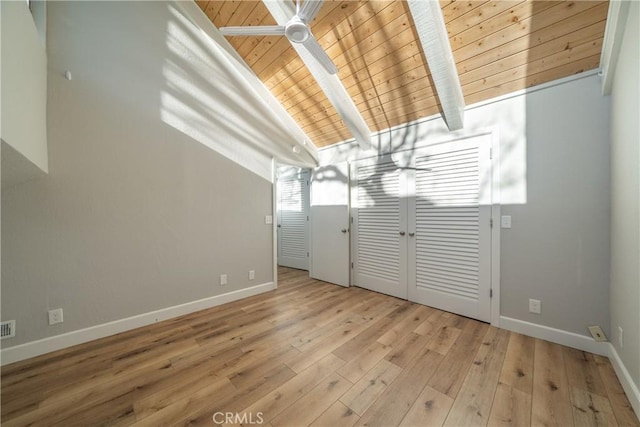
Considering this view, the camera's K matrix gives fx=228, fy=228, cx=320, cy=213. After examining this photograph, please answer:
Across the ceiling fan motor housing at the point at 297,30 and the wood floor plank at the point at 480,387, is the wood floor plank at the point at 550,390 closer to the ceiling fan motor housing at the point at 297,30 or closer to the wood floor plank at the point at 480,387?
the wood floor plank at the point at 480,387

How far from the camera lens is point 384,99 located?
9.23 ft

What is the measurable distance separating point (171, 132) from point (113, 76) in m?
0.65

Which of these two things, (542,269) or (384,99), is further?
(384,99)

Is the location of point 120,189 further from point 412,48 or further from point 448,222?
point 448,222

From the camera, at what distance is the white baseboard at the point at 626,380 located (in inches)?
50.8

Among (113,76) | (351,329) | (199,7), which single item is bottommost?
(351,329)

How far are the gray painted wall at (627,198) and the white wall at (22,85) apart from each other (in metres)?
3.36

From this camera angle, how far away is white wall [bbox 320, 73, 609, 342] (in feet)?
6.10

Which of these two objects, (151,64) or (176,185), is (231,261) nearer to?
(176,185)

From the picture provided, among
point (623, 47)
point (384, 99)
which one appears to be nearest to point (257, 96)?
point (384, 99)

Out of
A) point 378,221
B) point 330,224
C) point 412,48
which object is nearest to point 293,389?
point 378,221

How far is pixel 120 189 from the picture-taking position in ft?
7.43

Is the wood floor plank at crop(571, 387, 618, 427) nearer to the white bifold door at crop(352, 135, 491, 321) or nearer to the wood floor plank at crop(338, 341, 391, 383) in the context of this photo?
the white bifold door at crop(352, 135, 491, 321)
